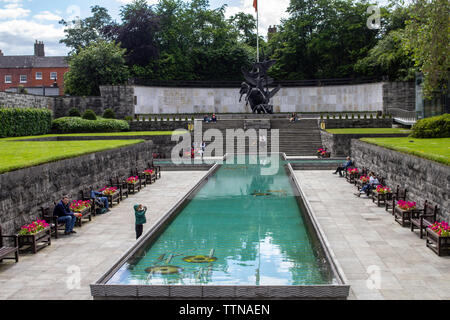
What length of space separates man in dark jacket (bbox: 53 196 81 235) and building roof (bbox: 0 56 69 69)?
66.9 metres

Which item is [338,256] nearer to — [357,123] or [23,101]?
[357,123]

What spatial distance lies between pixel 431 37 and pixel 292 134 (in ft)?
50.8

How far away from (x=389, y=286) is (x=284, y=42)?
59.7m

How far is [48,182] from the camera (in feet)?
50.2

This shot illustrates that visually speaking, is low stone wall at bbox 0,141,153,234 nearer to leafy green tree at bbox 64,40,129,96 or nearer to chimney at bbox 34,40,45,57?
leafy green tree at bbox 64,40,129,96

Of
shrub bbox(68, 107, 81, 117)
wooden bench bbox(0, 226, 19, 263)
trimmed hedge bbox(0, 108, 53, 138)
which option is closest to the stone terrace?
wooden bench bbox(0, 226, 19, 263)

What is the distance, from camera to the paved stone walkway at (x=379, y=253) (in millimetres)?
9289

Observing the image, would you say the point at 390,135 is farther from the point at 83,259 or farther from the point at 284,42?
the point at 284,42

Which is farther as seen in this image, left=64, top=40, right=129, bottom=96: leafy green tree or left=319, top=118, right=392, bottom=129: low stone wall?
left=64, top=40, right=129, bottom=96: leafy green tree

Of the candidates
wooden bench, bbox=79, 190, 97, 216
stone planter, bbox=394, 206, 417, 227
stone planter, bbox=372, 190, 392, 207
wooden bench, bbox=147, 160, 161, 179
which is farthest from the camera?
wooden bench, bbox=147, 160, 161, 179

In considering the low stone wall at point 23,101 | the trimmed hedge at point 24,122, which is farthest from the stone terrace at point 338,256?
the low stone wall at point 23,101

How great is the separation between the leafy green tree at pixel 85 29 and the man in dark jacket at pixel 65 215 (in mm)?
58916

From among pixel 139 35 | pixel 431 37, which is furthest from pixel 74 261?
pixel 139 35

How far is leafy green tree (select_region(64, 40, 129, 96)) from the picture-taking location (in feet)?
179
